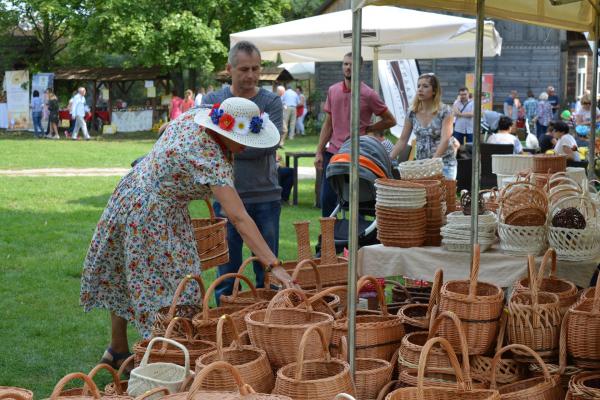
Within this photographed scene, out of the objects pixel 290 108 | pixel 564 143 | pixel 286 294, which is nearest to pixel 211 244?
pixel 286 294

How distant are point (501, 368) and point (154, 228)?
168 centimetres

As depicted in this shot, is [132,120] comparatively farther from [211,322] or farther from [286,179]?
[211,322]

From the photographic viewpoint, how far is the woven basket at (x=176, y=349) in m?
3.30

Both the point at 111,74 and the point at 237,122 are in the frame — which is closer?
the point at 237,122

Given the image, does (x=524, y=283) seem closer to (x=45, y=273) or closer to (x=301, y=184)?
(x=45, y=273)

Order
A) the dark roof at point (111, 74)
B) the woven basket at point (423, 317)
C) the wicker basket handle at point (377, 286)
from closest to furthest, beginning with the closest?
1. the wicker basket handle at point (377, 286)
2. the woven basket at point (423, 317)
3. the dark roof at point (111, 74)

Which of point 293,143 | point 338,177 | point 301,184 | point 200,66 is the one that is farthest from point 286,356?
point 200,66

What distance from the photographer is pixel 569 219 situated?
419 centimetres

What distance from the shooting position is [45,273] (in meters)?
7.75

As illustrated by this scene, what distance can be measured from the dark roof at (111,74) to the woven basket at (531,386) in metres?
Result: 29.4

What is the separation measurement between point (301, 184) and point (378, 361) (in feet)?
35.6

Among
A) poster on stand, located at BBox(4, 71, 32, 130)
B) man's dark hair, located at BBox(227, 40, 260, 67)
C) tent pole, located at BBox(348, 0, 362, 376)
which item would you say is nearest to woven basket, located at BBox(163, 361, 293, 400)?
tent pole, located at BBox(348, 0, 362, 376)

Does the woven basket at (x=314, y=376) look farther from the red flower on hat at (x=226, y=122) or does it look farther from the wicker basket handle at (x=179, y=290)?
the red flower on hat at (x=226, y=122)

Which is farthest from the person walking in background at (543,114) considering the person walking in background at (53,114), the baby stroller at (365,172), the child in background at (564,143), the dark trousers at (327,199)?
the baby stroller at (365,172)
